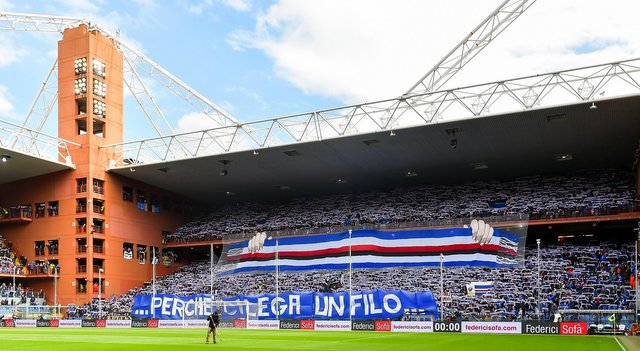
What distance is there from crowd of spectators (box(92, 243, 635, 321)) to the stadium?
0.64 ft

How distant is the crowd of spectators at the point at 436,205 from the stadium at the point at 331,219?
239 mm

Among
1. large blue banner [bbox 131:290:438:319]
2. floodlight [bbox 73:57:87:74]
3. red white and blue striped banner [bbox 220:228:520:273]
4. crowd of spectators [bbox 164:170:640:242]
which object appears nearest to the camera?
large blue banner [bbox 131:290:438:319]

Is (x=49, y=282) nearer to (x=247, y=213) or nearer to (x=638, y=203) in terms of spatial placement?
(x=247, y=213)

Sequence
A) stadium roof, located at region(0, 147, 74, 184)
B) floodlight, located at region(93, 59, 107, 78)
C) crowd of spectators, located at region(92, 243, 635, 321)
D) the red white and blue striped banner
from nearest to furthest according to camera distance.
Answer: crowd of spectators, located at region(92, 243, 635, 321), the red white and blue striped banner, stadium roof, located at region(0, 147, 74, 184), floodlight, located at region(93, 59, 107, 78)

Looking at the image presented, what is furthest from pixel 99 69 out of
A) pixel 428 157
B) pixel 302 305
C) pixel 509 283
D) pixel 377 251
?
pixel 509 283

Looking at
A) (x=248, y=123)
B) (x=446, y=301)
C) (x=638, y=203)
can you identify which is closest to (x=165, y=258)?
(x=248, y=123)

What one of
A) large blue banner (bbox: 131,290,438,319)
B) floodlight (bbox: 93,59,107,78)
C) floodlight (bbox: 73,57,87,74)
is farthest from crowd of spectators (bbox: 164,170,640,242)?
floodlight (bbox: 73,57,87,74)

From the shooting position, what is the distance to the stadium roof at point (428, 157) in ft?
161

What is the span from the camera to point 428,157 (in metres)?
58.9

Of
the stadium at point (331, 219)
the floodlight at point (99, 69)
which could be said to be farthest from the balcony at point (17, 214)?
the floodlight at point (99, 69)

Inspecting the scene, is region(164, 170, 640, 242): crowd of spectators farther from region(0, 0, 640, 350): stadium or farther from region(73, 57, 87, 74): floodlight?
region(73, 57, 87, 74): floodlight

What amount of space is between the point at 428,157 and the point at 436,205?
22.5 ft

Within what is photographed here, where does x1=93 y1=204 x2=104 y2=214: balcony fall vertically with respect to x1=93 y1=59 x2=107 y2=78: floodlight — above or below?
below

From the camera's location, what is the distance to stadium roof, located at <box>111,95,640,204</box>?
49156 millimetres
